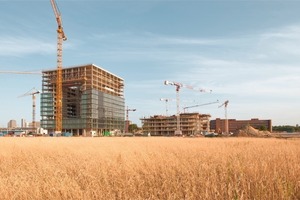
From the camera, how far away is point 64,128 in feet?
614

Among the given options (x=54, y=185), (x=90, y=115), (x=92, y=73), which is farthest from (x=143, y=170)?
(x=92, y=73)

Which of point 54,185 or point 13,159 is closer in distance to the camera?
point 54,185

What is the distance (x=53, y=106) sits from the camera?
194 metres

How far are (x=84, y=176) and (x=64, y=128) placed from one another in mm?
187501

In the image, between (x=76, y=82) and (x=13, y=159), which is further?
(x=76, y=82)

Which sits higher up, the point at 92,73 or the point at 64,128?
the point at 92,73

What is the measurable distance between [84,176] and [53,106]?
19631cm

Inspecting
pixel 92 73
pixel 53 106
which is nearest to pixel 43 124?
pixel 53 106

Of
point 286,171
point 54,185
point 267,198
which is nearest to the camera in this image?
point 267,198

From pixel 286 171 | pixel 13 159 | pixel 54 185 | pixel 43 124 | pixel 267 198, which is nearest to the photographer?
pixel 267 198

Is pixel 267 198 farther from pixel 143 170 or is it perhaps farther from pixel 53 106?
pixel 53 106

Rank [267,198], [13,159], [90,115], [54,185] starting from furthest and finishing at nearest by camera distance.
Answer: [90,115]
[13,159]
[54,185]
[267,198]

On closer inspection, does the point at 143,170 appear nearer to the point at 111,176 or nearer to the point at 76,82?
the point at 111,176

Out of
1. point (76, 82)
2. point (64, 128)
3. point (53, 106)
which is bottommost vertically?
point (64, 128)
